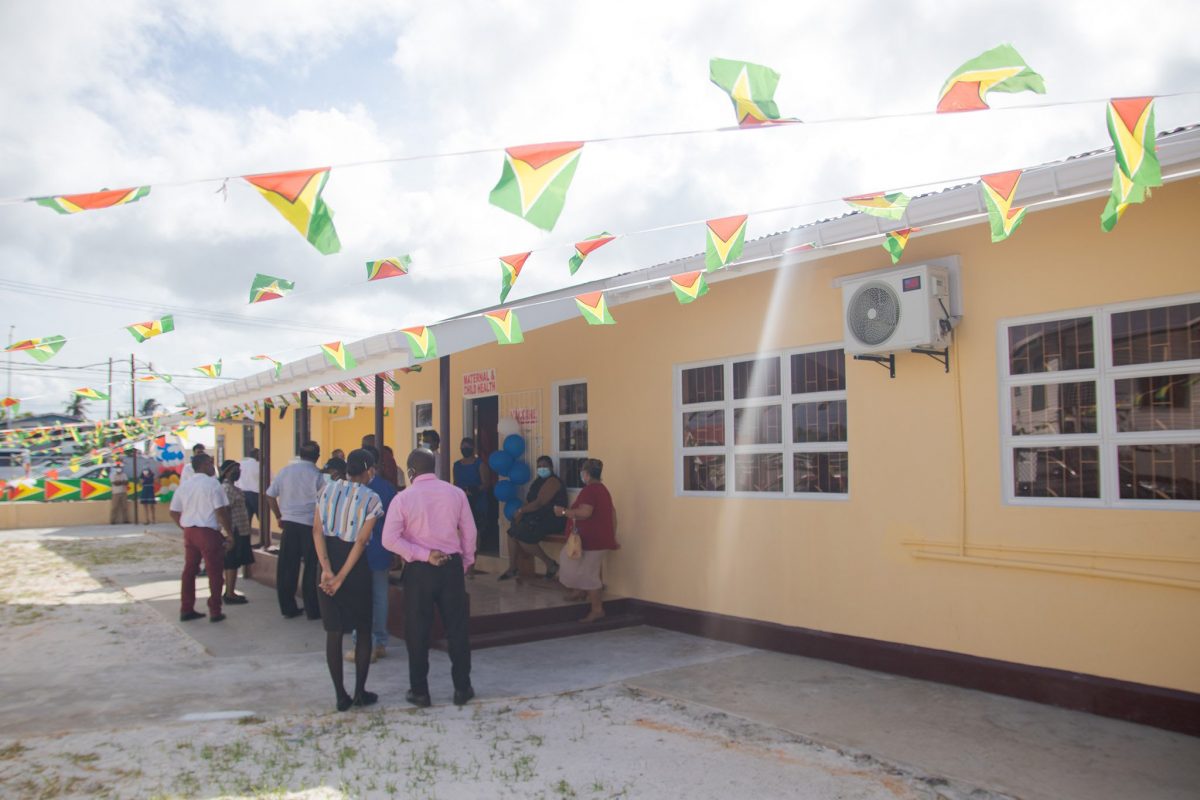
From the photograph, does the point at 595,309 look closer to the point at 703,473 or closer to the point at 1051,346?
the point at 703,473

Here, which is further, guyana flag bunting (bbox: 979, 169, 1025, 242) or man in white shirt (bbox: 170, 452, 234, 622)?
man in white shirt (bbox: 170, 452, 234, 622)

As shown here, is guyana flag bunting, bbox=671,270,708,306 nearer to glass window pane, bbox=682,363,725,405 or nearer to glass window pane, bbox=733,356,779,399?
glass window pane, bbox=733,356,779,399

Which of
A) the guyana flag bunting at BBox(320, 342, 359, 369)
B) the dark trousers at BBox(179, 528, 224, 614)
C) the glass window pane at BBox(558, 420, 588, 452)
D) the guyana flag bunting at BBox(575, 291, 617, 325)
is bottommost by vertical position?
the dark trousers at BBox(179, 528, 224, 614)

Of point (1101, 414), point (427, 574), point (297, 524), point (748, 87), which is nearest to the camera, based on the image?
point (748, 87)

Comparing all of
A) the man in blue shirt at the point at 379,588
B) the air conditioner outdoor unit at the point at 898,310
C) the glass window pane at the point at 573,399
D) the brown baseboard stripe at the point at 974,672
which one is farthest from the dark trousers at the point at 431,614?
the glass window pane at the point at 573,399

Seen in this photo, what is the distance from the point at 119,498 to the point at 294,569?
16.5 m

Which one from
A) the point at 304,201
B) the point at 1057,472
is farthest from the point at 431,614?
the point at 1057,472

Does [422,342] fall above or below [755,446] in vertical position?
above

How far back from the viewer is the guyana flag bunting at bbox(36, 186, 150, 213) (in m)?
4.32

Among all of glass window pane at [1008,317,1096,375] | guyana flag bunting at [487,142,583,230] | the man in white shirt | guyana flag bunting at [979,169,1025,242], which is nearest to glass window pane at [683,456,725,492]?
glass window pane at [1008,317,1096,375]

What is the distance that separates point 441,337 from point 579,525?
7.08 feet

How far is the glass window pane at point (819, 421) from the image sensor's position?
6.89 metres

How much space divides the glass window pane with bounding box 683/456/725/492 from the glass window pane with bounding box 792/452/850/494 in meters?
0.83

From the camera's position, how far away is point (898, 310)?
19.9ft
